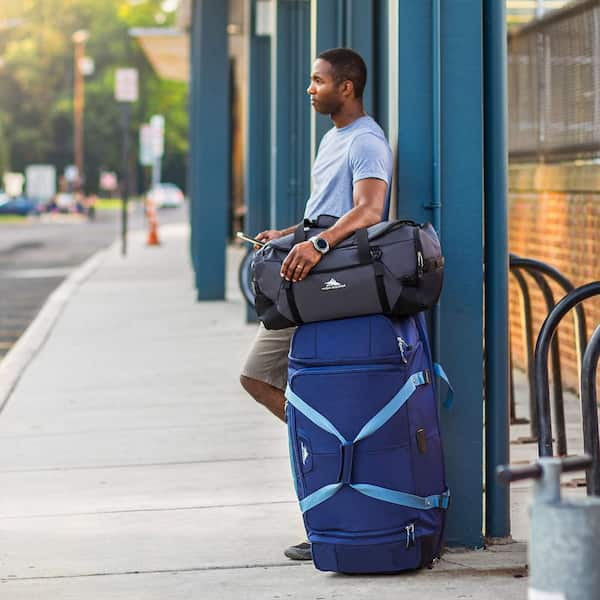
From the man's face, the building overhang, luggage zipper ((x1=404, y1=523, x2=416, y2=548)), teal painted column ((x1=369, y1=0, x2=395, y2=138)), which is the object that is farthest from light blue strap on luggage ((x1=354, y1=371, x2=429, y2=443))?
the building overhang

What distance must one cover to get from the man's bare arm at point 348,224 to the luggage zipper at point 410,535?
950 millimetres

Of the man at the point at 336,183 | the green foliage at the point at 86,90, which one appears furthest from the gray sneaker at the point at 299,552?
the green foliage at the point at 86,90

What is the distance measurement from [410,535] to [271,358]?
106 centimetres

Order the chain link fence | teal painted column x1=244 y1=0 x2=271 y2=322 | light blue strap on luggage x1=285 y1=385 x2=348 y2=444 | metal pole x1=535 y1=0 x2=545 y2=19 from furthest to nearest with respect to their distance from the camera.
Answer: teal painted column x1=244 y1=0 x2=271 y2=322
metal pole x1=535 y1=0 x2=545 y2=19
the chain link fence
light blue strap on luggage x1=285 y1=385 x2=348 y2=444

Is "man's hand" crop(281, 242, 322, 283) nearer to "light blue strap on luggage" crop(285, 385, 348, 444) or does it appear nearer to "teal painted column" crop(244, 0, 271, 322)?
"light blue strap on luggage" crop(285, 385, 348, 444)

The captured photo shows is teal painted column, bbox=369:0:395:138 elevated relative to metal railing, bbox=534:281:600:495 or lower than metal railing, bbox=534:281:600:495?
elevated

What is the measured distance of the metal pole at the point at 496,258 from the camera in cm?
568

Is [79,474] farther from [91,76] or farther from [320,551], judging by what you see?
[91,76]

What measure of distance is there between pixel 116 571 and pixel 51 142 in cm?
10555

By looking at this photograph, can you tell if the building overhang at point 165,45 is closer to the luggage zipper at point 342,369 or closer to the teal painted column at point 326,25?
the teal painted column at point 326,25

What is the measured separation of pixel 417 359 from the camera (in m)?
5.24

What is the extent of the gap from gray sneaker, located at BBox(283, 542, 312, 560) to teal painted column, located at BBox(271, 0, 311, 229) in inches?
280

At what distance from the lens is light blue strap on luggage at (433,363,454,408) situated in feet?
17.8

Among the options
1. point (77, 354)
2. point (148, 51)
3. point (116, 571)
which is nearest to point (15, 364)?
point (77, 354)
